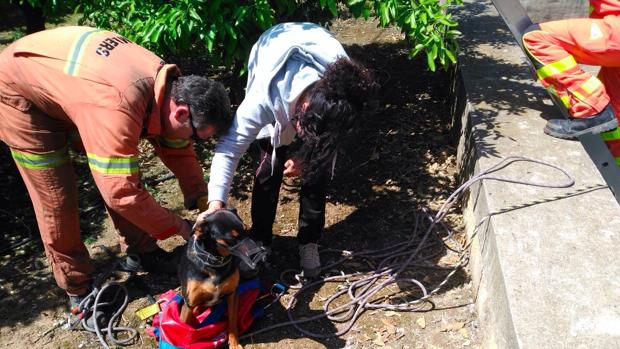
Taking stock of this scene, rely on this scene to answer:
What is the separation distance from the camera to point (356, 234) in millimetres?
4082

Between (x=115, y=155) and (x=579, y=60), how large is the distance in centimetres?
318

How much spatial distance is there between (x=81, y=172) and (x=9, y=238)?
944 millimetres

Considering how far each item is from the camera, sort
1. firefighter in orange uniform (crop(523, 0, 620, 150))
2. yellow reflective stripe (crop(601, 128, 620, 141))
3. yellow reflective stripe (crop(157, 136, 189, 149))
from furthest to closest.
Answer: yellow reflective stripe (crop(601, 128, 620, 141))
firefighter in orange uniform (crop(523, 0, 620, 150))
yellow reflective stripe (crop(157, 136, 189, 149))

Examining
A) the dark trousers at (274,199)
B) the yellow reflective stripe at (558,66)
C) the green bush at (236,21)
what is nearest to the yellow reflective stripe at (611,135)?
the yellow reflective stripe at (558,66)

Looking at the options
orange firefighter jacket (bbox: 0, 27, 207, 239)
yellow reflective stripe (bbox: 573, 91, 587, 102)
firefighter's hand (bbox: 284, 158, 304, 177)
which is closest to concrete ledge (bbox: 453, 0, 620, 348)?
yellow reflective stripe (bbox: 573, 91, 587, 102)

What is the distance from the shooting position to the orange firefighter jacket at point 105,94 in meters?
2.58

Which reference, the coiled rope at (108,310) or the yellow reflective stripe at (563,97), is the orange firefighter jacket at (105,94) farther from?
the yellow reflective stripe at (563,97)

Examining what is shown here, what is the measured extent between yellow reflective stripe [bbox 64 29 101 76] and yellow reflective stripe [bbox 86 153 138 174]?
0.44m

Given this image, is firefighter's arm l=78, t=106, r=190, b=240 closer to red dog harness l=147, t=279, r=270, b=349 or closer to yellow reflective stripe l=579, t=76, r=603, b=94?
red dog harness l=147, t=279, r=270, b=349

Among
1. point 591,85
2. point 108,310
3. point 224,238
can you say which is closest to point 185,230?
point 224,238

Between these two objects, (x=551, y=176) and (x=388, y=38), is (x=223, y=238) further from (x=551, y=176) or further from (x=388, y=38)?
(x=388, y=38)

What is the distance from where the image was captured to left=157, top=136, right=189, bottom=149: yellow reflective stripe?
331cm

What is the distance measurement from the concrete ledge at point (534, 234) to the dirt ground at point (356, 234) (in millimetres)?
287

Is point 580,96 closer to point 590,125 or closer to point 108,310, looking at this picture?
point 590,125
